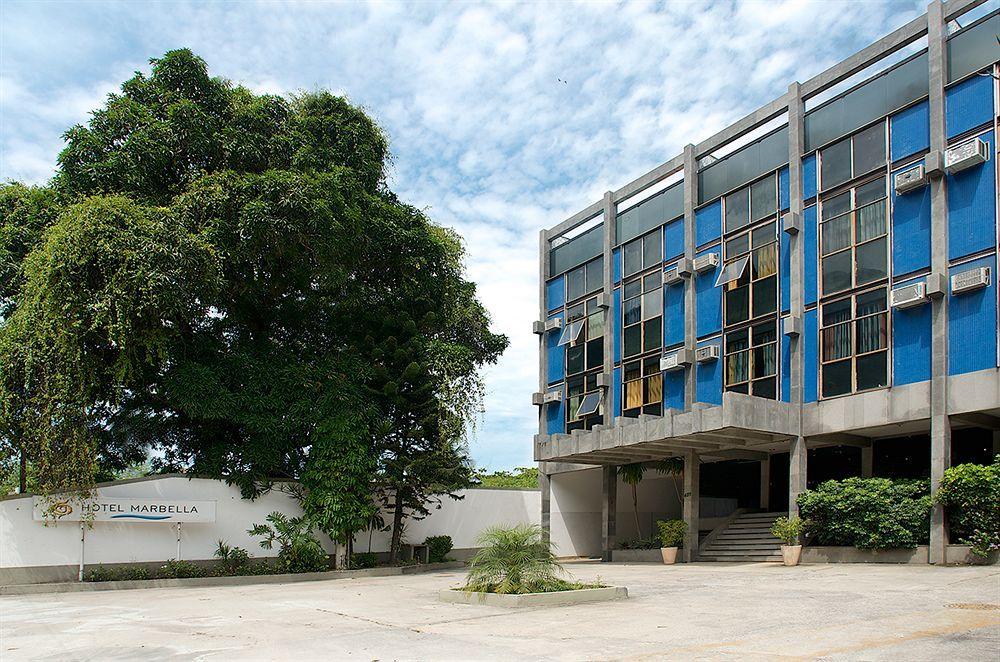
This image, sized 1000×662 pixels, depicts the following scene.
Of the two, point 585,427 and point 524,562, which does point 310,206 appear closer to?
point 524,562

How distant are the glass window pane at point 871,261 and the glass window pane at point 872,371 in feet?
5.75

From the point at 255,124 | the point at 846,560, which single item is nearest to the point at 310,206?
the point at 255,124

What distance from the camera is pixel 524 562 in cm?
1297

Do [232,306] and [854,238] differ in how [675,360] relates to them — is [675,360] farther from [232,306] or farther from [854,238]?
[232,306]

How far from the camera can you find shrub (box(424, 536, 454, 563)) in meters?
26.5

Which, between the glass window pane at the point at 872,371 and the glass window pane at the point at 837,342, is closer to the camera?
the glass window pane at the point at 872,371

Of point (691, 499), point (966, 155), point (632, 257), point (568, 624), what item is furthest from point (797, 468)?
point (568, 624)

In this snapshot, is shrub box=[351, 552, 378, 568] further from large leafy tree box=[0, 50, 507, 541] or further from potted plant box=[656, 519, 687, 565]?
potted plant box=[656, 519, 687, 565]

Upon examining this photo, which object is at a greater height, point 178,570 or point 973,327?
point 973,327

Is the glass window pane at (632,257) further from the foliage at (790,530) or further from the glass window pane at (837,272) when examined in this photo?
the foliage at (790,530)

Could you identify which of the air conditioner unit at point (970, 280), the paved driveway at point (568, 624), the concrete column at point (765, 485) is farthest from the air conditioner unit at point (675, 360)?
the paved driveway at point (568, 624)

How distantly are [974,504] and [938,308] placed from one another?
4.08m

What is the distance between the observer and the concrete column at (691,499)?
960 inches

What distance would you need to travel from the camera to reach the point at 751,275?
936 inches
